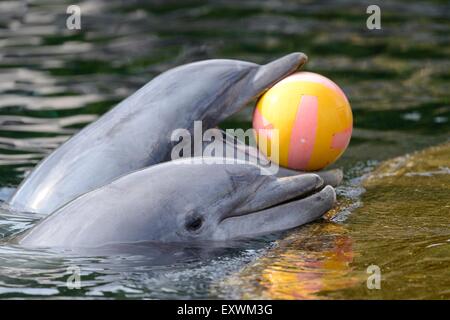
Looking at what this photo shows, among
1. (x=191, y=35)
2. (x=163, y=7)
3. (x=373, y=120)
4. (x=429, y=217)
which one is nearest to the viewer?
(x=429, y=217)

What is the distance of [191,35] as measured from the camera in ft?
45.5

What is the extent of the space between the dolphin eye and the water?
163 millimetres

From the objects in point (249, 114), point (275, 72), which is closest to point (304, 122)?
point (275, 72)

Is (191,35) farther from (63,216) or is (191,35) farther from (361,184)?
(63,216)

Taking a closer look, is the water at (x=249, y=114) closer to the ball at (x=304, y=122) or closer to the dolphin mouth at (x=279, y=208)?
the dolphin mouth at (x=279, y=208)

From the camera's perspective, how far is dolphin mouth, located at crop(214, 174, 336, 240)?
5989 millimetres

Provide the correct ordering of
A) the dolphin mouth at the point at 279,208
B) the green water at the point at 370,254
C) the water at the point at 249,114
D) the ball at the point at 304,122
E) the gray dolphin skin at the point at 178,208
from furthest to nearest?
the ball at the point at 304,122
the dolphin mouth at the point at 279,208
the gray dolphin skin at the point at 178,208
the water at the point at 249,114
the green water at the point at 370,254

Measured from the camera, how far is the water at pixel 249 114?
5.32 m

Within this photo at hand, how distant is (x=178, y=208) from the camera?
19.1 ft

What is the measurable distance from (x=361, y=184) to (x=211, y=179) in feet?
6.45

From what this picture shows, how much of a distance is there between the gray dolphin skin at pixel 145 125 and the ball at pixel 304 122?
27cm

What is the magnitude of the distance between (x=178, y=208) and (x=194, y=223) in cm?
14

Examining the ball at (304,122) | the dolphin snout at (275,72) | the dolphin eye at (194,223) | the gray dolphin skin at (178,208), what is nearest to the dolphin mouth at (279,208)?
the gray dolphin skin at (178,208)

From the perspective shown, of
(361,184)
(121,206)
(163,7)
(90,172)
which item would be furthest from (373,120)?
(163,7)
